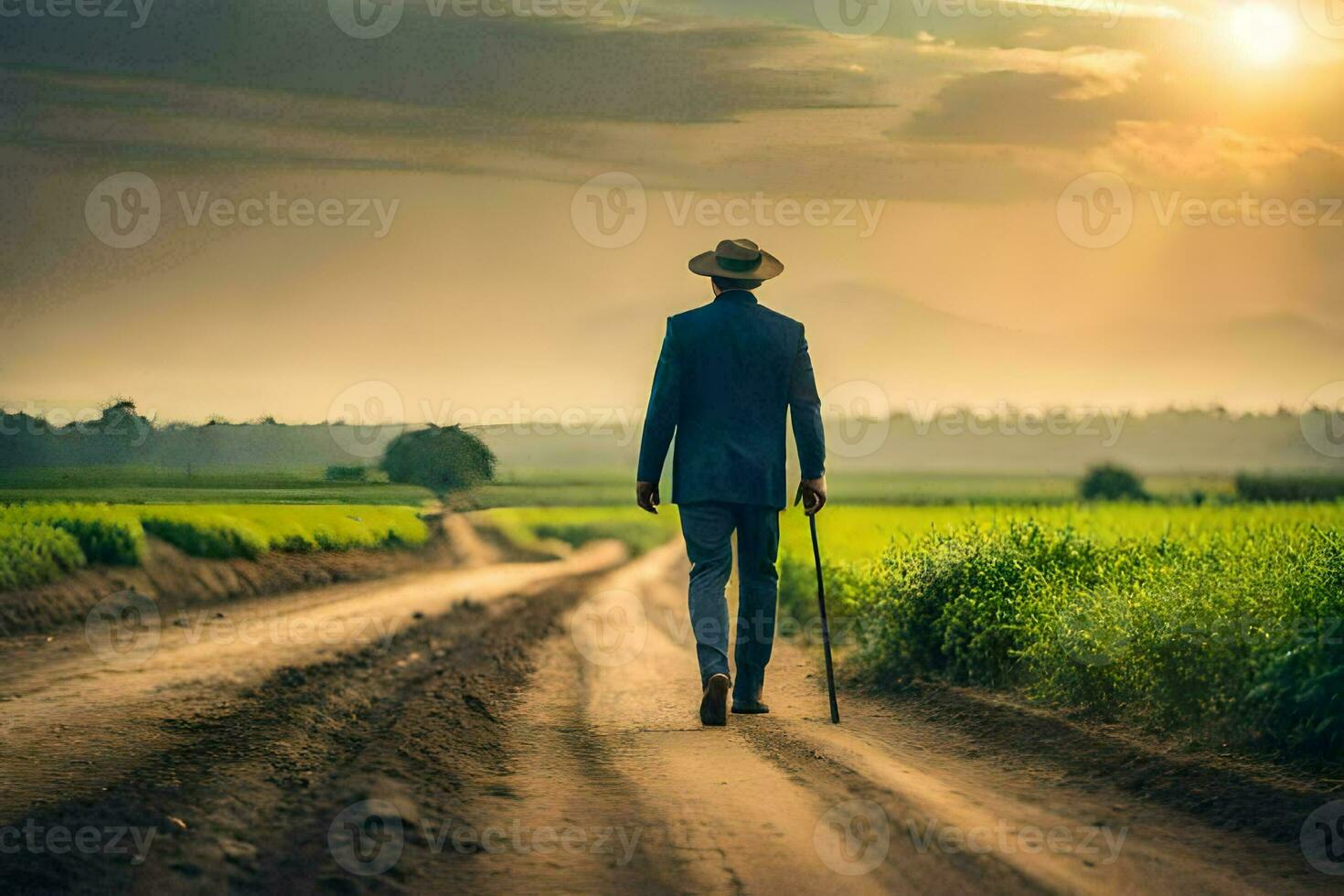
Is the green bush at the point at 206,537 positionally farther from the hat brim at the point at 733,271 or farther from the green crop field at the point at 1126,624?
the hat brim at the point at 733,271

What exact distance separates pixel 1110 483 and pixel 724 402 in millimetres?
45054

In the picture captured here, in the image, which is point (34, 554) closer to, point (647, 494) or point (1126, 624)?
point (647, 494)

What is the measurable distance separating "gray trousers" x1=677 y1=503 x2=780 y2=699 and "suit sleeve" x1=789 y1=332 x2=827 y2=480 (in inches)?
17.1

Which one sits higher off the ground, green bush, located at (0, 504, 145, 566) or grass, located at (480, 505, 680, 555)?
green bush, located at (0, 504, 145, 566)

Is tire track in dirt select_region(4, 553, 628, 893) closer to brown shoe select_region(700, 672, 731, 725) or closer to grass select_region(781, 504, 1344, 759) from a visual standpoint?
brown shoe select_region(700, 672, 731, 725)

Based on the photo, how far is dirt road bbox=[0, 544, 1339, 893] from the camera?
5070mm

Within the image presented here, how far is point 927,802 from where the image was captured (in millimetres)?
6047

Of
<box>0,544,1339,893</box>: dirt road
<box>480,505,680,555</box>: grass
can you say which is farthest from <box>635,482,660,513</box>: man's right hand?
<box>480,505,680,555</box>: grass

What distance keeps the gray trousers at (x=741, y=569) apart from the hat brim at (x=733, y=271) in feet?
5.08

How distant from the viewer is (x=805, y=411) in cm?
875

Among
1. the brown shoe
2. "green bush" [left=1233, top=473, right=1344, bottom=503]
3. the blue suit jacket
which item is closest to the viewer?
the brown shoe

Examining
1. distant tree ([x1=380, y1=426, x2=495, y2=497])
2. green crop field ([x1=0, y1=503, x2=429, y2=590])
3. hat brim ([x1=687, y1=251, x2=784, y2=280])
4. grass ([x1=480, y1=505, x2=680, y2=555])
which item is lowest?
grass ([x1=480, y1=505, x2=680, y2=555])

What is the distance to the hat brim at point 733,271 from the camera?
864 centimetres

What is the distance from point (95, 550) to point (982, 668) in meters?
12.8
